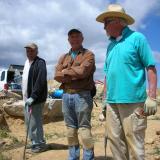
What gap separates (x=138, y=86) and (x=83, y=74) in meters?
1.48

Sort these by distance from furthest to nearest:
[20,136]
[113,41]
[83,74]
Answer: [20,136] → [83,74] → [113,41]

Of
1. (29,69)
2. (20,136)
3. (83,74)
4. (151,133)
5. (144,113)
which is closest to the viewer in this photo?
(144,113)

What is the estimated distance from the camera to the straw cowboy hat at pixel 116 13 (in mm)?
5133

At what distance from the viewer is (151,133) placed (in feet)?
29.2

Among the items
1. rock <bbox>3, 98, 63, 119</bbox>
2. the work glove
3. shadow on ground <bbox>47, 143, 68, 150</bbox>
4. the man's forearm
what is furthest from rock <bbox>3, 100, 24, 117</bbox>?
the work glove

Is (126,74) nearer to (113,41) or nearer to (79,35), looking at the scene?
(113,41)

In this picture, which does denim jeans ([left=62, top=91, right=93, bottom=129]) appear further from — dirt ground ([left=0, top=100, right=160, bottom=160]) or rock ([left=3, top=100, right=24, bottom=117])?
rock ([left=3, top=100, right=24, bottom=117])

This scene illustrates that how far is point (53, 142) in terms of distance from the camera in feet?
29.3

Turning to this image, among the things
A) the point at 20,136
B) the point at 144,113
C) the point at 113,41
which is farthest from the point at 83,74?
the point at 20,136

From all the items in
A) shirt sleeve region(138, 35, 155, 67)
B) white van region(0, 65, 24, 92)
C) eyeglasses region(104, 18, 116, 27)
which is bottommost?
shirt sleeve region(138, 35, 155, 67)

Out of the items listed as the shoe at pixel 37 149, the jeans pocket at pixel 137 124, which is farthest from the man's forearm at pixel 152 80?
the shoe at pixel 37 149

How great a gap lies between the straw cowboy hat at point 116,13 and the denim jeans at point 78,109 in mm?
1463

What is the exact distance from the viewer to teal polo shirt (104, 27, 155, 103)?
4.95 metres

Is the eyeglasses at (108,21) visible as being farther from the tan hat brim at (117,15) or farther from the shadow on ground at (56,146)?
the shadow on ground at (56,146)
